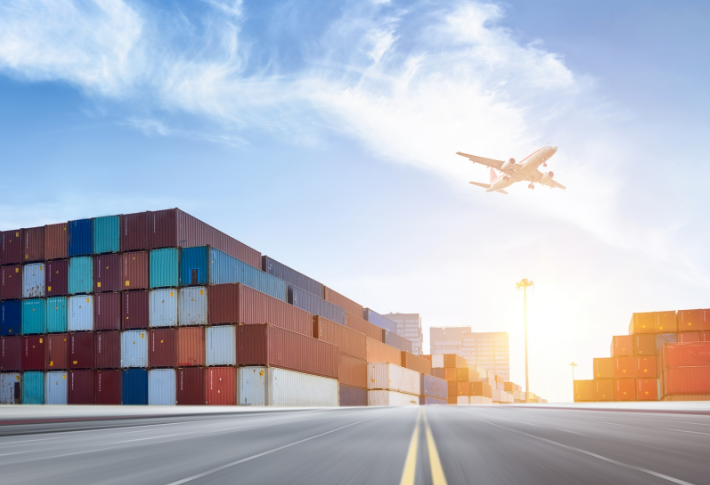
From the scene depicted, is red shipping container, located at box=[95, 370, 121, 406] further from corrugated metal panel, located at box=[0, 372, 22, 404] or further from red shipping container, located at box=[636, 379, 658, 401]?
red shipping container, located at box=[636, 379, 658, 401]

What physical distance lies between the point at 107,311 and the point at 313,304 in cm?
2008

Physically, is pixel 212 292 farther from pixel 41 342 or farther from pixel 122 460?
pixel 122 460

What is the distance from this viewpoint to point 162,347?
45.8 metres

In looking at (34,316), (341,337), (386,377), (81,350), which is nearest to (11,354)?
(34,316)

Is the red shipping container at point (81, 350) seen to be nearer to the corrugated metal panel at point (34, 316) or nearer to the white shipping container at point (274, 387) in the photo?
the corrugated metal panel at point (34, 316)

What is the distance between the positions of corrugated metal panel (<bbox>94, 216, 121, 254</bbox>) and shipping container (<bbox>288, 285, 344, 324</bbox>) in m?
15.7

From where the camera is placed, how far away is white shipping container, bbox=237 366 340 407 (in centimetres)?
4372

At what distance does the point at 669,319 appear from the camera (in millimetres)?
67188

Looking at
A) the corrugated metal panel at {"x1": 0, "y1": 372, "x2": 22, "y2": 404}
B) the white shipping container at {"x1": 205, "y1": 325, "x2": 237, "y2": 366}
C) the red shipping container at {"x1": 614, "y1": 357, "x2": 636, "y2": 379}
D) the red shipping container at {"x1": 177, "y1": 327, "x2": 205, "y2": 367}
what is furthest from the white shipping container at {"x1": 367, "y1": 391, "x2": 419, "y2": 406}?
the corrugated metal panel at {"x1": 0, "y1": 372, "x2": 22, "y2": 404}

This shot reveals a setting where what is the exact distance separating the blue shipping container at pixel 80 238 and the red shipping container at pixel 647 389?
55.9 metres

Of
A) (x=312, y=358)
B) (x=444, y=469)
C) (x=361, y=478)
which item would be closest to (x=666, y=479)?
(x=444, y=469)

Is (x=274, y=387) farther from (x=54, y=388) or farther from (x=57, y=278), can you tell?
(x=57, y=278)

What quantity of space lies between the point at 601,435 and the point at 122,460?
9649mm

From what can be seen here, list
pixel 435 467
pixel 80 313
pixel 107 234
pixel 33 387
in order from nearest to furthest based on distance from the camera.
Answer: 1. pixel 435 467
2. pixel 80 313
3. pixel 33 387
4. pixel 107 234
